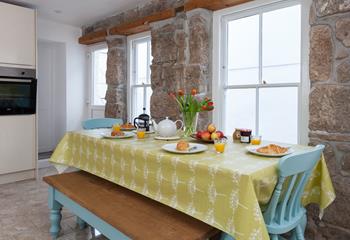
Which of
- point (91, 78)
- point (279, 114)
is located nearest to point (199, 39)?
point (279, 114)

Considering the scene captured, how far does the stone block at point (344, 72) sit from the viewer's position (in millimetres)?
1919

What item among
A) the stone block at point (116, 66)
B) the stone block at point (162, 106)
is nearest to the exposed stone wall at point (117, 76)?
the stone block at point (116, 66)

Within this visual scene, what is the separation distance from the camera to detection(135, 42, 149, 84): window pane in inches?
152

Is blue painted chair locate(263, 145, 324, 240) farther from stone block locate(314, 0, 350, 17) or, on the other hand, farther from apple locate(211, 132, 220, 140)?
stone block locate(314, 0, 350, 17)

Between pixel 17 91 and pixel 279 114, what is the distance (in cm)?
319

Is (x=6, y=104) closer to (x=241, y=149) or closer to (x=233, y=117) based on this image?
(x=233, y=117)

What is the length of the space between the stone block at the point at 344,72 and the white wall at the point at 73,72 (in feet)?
13.2

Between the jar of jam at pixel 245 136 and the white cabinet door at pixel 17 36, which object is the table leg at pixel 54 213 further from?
the white cabinet door at pixel 17 36

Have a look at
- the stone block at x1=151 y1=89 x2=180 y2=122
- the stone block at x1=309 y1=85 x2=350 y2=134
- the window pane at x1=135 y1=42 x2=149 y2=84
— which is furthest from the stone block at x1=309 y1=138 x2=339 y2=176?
the window pane at x1=135 y1=42 x2=149 y2=84

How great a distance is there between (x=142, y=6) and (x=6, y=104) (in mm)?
2167

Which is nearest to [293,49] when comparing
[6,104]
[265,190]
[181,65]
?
[181,65]

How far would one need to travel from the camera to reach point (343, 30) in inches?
75.8

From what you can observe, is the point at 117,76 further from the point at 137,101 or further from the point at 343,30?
the point at 343,30

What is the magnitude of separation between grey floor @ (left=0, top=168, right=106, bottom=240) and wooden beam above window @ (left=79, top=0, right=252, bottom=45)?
2.35 meters
